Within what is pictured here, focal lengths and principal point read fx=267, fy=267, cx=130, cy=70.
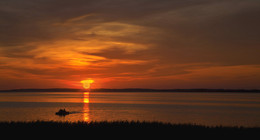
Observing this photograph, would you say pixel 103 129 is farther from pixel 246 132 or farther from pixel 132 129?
pixel 246 132

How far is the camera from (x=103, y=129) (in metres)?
22.7

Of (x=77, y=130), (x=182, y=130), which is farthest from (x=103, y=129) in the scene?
(x=182, y=130)

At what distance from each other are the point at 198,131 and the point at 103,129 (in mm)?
7946

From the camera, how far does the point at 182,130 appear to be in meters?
22.4

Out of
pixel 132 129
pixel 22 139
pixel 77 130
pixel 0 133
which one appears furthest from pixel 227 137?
pixel 0 133

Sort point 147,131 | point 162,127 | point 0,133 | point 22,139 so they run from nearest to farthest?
point 22,139
point 0,133
point 147,131
point 162,127

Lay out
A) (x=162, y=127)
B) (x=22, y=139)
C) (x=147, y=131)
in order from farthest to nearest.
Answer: (x=162, y=127) < (x=147, y=131) < (x=22, y=139)

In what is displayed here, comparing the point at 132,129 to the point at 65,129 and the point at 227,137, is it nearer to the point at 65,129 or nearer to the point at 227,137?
the point at 65,129

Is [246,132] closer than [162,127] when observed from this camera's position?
Yes

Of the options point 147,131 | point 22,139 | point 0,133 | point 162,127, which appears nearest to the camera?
point 22,139

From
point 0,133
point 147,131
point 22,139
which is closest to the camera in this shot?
point 22,139

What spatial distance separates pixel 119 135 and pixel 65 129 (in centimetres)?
519

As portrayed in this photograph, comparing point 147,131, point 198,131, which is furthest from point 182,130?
point 147,131

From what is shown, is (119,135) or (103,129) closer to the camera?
(119,135)
